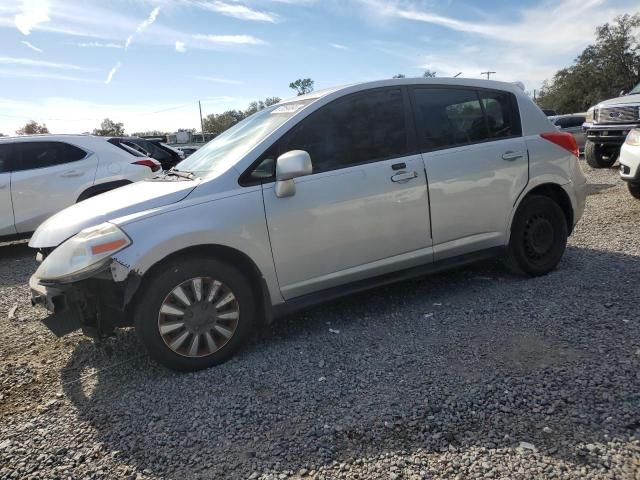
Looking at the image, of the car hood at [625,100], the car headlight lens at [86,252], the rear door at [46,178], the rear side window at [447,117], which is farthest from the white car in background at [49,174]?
the car hood at [625,100]

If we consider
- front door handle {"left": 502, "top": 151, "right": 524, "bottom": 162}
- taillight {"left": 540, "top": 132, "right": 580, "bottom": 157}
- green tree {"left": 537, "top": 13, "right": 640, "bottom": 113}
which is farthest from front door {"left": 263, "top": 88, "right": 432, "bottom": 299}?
green tree {"left": 537, "top": 13, "right": 640, "bottom": 113}

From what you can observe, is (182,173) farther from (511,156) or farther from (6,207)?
(6,207)

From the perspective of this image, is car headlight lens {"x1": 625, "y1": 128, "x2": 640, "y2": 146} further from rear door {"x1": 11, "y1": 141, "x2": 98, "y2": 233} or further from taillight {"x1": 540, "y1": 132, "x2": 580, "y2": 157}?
rear door {"x1": 11, "y1": 141, "x2": 98, "y2": 233}

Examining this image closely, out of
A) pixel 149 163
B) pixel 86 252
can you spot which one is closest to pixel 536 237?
pixel 86 252

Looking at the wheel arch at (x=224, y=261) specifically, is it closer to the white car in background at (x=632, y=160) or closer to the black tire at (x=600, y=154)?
the white car in background at (x=632, y=160)

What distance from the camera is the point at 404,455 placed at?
92.4 inches

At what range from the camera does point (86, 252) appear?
3.03 m

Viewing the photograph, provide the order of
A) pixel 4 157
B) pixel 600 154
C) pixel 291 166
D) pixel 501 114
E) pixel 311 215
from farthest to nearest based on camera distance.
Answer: pixel 600 154, pixel 4 157, pixel 501 114, pixel 311 215, pixel 291 166

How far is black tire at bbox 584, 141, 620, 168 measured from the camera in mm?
11734

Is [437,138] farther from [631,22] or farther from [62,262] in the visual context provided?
[631,22]

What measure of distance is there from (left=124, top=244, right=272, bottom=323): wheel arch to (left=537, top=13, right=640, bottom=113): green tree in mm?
53595

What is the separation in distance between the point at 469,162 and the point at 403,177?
695 millimetres

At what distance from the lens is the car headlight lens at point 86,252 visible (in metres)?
3.01

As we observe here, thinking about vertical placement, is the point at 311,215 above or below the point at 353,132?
below
